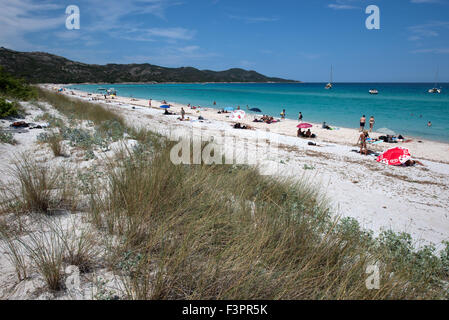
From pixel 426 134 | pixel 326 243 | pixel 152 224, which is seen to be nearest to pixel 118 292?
pixel 152 224

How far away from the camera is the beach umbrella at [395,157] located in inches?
370

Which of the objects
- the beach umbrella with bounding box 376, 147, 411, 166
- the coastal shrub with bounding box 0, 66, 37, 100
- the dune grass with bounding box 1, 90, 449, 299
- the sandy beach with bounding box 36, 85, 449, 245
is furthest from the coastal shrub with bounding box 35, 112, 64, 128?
the beach umbrella with bounding box 376, 147, 411, 166

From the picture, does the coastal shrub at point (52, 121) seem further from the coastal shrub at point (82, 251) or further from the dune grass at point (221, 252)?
the coastal shrub at point (82, 251)

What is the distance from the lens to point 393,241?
125 inches

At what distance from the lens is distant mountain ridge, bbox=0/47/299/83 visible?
71375 millimetres

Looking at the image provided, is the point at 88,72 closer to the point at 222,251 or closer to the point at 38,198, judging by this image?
the point at 38,198

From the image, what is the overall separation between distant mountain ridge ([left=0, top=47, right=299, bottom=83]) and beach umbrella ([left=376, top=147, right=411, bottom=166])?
31669 mm

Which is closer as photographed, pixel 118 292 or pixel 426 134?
pixel 118 292

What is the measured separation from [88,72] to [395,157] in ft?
424

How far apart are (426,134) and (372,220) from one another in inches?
728

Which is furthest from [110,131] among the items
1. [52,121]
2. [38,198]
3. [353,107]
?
[353,107]

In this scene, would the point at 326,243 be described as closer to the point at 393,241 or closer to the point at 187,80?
the point at 393,241

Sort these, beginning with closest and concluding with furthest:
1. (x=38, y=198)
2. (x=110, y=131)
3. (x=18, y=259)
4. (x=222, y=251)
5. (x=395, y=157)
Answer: (x=18, y=259) → (x=222, y=251) → (x=38, y=198) → (x=110, y=131) → (x=395, y=157)

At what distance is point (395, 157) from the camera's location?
31.3 feet
